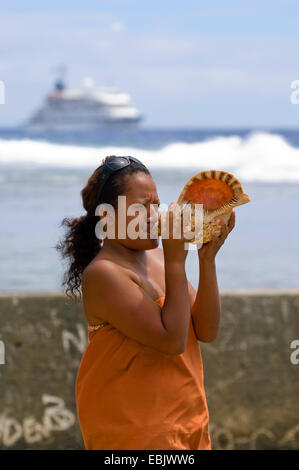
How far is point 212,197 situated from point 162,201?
1151cm

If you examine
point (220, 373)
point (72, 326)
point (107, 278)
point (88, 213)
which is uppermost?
point (88, 213)

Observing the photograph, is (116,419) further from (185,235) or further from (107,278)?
(185,235)

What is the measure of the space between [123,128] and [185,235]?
166 ft

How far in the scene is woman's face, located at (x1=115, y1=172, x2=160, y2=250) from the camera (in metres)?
2.42

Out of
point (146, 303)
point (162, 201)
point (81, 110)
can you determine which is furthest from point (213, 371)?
point (81, 110)

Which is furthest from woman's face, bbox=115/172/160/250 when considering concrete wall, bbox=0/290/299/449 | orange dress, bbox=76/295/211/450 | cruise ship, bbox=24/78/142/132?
cruise ship, bbox=24/78/142/132

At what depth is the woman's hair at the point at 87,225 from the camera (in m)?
2.46

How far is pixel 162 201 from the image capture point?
1395cm

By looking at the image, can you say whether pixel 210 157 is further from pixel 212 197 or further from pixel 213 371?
pixel 212 197

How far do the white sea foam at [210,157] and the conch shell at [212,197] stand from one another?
1544 cm
